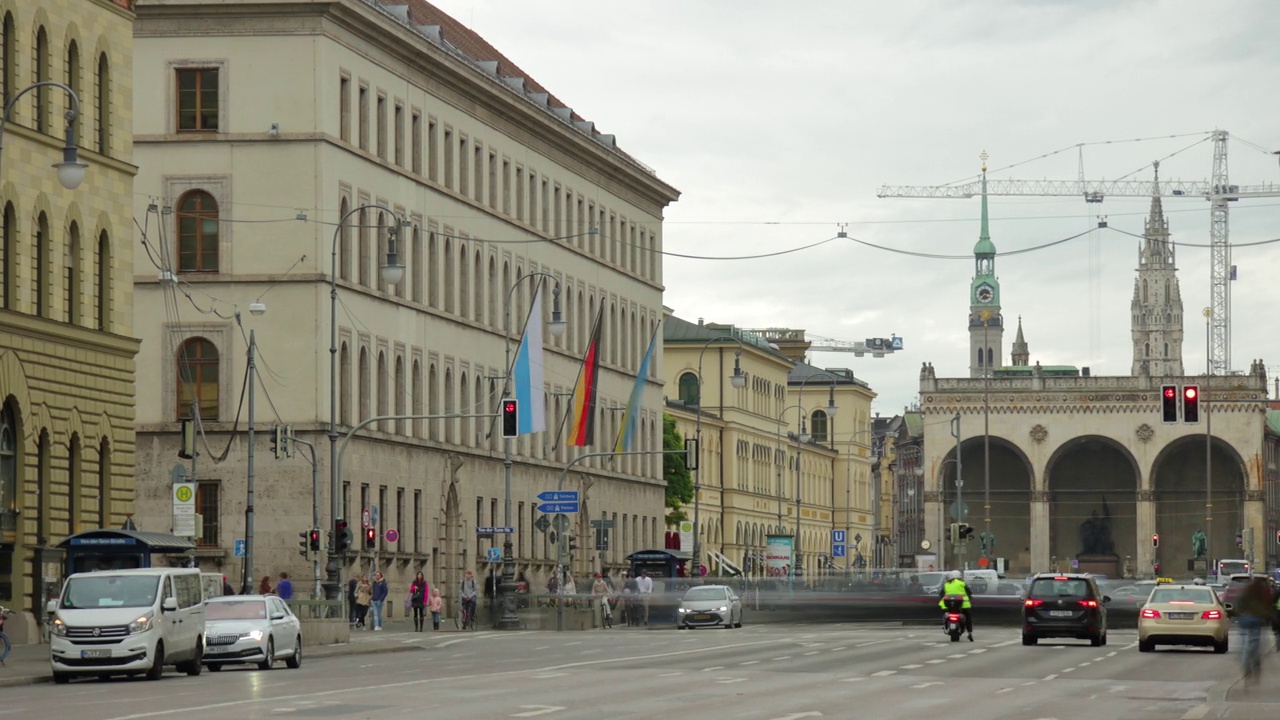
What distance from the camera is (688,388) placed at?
138375mm

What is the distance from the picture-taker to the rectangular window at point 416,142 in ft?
249

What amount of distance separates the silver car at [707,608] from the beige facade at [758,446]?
49.9 metres

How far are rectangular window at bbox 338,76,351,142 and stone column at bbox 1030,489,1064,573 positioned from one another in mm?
94447

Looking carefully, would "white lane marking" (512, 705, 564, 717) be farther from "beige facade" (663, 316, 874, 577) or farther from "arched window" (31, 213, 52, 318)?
"beige facade" (663, 316, 874, 577)

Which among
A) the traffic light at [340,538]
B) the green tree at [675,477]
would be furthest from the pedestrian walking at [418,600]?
the green tree at [675,477]

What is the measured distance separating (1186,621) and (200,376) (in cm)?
3252

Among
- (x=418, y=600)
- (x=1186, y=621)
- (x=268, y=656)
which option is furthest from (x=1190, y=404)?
(x=268, y=656)

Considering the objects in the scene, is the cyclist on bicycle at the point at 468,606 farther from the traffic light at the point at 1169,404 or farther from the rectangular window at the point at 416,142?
the traffic light at the point at 1169,404

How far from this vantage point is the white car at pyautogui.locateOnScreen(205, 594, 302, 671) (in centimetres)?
3834

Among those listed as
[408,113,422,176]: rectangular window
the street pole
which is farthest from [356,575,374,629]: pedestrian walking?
[408,113,422,176]: rectangular window

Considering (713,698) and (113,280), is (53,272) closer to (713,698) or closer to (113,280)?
(113,280)

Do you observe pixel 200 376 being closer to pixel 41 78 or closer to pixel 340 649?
pixel 340 649

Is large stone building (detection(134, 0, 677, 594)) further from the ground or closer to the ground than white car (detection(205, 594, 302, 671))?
further from the ground

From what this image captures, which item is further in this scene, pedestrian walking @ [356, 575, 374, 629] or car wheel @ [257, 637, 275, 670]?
pedestrian walking @ [356, 575, 374, 629]
